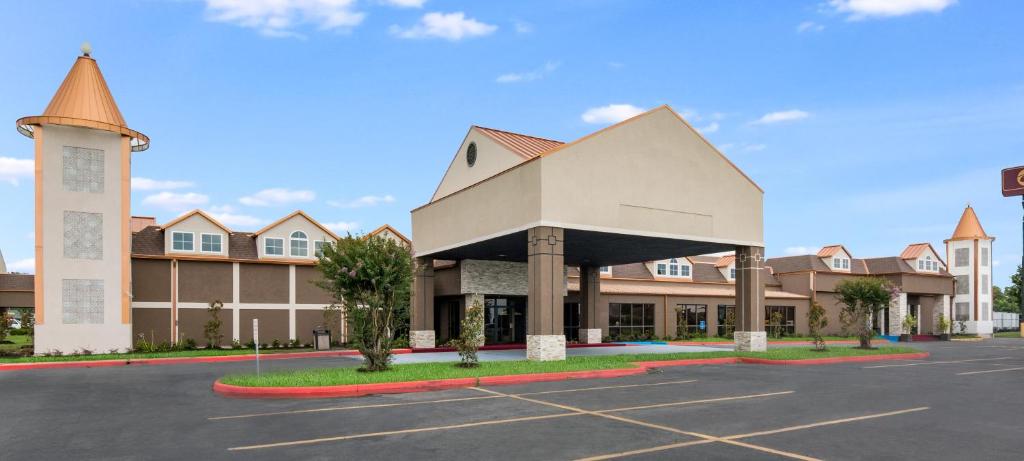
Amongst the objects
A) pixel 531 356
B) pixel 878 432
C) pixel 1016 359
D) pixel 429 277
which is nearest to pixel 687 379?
pixel 531 356

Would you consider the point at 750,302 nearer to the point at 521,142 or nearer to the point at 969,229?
the point at 521,142

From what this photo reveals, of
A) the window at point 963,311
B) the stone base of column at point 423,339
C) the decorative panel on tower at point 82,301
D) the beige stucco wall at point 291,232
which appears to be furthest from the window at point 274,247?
the window at point 963,311

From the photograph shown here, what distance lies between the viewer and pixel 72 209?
30.2m

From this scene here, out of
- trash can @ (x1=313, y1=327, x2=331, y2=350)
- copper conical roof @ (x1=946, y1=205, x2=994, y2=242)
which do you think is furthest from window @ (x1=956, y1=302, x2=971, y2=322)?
trash can @ (x1=313, y1=327, x2=331, y2=350)

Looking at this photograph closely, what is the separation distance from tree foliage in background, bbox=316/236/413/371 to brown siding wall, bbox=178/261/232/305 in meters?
16.7

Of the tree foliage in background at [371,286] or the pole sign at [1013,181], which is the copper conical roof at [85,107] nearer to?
the tree foliage in background at [371,286]

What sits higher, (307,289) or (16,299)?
→ (307,289)

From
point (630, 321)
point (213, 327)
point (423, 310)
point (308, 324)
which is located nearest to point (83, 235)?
point (213, 327)

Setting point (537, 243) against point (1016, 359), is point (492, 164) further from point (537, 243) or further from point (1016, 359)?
point (1016, 359)

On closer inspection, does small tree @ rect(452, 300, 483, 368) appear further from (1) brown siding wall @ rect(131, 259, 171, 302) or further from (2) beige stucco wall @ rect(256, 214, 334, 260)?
(1) brown siding wall @ rect(131, 259, 171, 302)

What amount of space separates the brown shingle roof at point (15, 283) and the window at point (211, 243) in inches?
1250

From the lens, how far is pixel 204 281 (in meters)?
34.8

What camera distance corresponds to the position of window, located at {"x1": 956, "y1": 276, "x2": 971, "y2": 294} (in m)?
60.5

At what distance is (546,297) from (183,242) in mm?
21231
